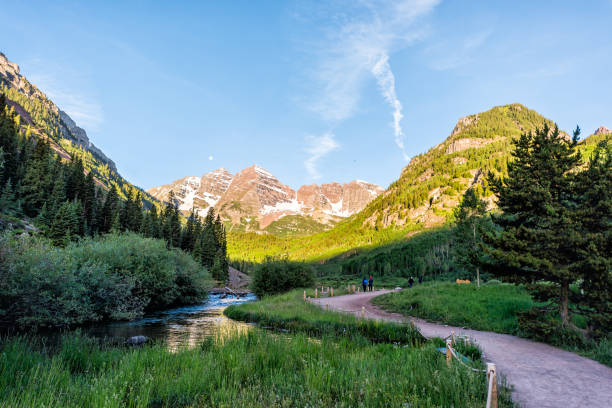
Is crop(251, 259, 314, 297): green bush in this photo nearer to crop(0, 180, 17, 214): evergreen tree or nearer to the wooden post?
the wooden post

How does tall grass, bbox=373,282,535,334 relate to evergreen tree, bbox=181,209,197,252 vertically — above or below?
below

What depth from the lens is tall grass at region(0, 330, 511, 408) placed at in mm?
6230

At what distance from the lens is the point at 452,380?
7.27m

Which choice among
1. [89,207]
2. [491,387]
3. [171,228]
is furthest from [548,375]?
[171,228]

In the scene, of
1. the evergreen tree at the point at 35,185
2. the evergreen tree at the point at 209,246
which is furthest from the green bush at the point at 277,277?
the evergreen tree at the point at 35,185

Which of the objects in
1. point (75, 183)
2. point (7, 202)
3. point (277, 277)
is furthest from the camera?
point (75, 183)

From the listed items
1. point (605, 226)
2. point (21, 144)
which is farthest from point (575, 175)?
point (21, 144)

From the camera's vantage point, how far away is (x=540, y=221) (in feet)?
49.6

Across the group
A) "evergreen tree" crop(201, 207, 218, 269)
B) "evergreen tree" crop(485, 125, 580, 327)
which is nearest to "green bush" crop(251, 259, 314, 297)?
"evergreen tree" crop(485, 125, 580, 327)

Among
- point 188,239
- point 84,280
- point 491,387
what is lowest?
point 84,280

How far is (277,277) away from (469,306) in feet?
95.5

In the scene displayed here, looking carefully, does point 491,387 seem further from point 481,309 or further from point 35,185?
point 35,185

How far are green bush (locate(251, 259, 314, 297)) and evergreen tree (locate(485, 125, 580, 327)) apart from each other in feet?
110

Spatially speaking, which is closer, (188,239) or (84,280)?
(84,280)
